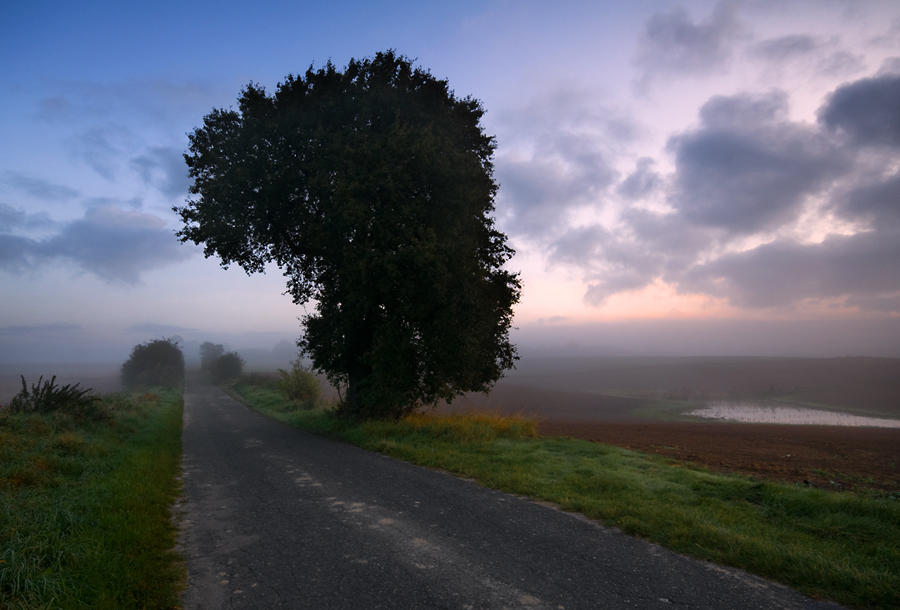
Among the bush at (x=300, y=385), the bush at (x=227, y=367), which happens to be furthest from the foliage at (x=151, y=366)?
the bush at (x=300, y=385)

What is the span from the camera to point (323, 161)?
15180mm

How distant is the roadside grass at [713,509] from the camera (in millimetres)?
4676

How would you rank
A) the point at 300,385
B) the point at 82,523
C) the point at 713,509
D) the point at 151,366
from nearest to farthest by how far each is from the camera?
the point at 82,523, the point at 713,509, the point at 300,385, the point at 151,366

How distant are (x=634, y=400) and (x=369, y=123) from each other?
34.8 meters

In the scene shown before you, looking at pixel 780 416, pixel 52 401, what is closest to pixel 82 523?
pixel 52 401

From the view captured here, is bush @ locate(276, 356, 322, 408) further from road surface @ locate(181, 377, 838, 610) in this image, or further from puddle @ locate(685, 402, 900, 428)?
puddle @ locate(685, 402, 900, 428)

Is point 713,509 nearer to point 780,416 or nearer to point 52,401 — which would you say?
point 52,401

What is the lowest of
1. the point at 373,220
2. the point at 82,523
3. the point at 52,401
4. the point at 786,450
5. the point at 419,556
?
the point at 786,450

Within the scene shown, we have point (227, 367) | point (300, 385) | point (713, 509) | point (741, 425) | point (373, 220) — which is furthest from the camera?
point (227, 367)

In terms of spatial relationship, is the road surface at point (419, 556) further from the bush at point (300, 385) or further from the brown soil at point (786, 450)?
the bush at point (300, 385)

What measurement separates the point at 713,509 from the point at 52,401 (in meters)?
18.1

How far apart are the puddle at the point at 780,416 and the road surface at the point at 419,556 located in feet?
89.5

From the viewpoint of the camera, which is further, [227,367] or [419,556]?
[227,367]

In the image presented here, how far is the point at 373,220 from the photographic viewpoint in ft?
45.8
